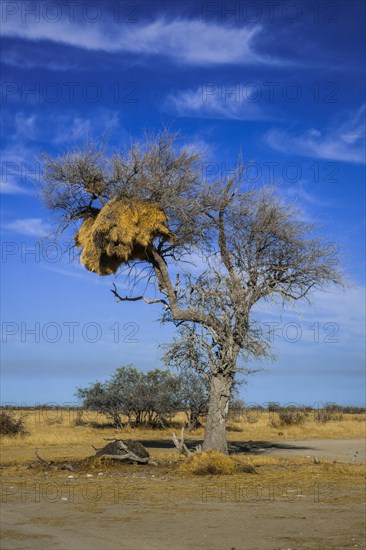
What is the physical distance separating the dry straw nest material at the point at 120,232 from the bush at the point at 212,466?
7021mm

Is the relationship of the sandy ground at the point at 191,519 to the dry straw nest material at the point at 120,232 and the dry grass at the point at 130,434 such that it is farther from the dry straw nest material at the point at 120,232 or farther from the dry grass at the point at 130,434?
the dry grass at the point at 130,434

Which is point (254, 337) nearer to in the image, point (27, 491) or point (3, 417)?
point (27, 491)

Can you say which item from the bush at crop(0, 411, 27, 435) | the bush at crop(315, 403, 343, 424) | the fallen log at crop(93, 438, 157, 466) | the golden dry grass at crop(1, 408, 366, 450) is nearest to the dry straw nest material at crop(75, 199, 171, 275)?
the fallen log at crop(93, 438, 157, 466)

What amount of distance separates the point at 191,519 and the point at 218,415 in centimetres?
1055

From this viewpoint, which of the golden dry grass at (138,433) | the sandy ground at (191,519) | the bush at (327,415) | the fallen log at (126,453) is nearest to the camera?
the sandy ground at (191,519)

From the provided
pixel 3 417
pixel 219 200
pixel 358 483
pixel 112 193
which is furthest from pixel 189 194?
pixel 3 417

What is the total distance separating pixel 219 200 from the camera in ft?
73.9

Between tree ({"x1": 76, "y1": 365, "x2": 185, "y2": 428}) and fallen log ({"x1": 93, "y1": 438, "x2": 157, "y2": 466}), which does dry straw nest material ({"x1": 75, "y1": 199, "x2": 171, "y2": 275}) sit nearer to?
fallen log ({"x1": 93, "y1": 438, "x2": 157, "y2": 466})

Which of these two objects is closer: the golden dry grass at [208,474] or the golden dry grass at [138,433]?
the golden dry grass at [208,474]

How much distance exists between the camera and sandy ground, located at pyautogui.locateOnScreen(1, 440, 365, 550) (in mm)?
9617

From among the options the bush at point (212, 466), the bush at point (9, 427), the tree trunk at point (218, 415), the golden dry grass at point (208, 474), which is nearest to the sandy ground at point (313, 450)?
the golden dry grass at point (208, 474)

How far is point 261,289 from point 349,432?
91.1ft

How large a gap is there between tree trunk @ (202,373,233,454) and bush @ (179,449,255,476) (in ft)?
8.01

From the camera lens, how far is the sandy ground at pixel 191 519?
31.6ft
